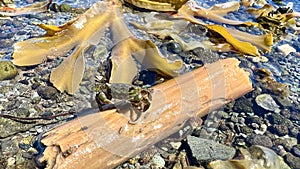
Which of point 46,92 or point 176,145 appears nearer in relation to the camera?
point 176,145

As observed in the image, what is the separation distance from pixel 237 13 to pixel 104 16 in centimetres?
112

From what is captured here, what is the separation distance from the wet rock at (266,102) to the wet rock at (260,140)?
0.24 metres

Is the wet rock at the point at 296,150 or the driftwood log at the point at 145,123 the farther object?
the wet rock at the point at 296,150

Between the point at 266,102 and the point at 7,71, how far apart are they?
4.82ft

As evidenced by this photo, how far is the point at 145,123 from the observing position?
1.67m

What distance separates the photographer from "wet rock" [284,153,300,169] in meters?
1.78

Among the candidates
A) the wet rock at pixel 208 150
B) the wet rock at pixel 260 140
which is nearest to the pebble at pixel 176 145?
the wet rock at pixel 208 150

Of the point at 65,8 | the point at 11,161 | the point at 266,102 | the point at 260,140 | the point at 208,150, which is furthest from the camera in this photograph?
the point at 65,8

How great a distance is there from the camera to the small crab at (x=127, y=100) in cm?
167

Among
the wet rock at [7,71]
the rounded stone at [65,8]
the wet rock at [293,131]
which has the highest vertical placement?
the rounded stone at [65,8]

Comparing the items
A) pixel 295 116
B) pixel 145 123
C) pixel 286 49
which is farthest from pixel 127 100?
pixel 286 49

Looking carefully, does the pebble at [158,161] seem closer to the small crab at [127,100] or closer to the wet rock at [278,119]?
the small crab at [127,100]

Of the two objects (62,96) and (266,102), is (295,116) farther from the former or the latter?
(62,96)

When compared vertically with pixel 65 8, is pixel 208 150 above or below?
below
